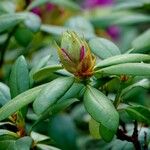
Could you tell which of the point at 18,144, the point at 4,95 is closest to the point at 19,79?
the point at 4,95

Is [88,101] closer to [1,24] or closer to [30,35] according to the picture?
[1,24]

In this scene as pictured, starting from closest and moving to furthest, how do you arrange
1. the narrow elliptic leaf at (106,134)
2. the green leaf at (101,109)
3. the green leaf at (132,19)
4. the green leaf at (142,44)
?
the green leaf at (101,109) → the narrow elliptic leaf at (106,134) → the green leaf at (142,44) → the green leaf at (132,19)

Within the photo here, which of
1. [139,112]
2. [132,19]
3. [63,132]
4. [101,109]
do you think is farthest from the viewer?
[132,19]

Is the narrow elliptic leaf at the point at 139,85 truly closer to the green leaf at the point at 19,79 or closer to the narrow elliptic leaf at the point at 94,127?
the narrow elliptic leaf at the point at 94,127

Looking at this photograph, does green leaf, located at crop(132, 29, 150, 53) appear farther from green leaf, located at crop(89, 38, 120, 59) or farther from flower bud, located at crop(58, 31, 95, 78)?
flower bud, located at crop(58, 31, 95, 78)

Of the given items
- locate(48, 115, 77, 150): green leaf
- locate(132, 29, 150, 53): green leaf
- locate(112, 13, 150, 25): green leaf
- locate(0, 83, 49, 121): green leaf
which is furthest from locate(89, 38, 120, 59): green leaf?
locate(112, 13, 150, 25): green leaf

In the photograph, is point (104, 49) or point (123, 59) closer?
point (123, 59)

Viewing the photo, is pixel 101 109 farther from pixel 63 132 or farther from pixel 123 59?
pixel 63 132

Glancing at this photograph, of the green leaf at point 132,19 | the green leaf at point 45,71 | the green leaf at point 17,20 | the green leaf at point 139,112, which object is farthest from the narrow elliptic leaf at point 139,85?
the green leaf at point 132,19
